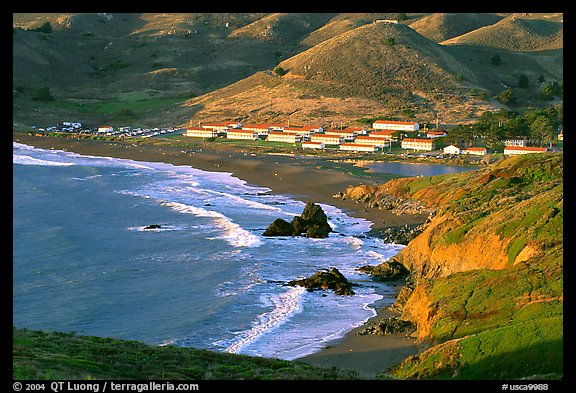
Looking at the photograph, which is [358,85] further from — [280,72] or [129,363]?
[129,363]

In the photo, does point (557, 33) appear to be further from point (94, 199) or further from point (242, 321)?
point (242, 321)

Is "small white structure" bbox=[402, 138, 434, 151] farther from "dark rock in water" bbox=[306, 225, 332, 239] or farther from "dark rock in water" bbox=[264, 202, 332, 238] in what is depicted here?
"dark rock in water" bbox=[306, 225, 332, 239]

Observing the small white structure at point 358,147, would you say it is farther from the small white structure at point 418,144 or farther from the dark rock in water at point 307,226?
the dark rock in water at point 307,226

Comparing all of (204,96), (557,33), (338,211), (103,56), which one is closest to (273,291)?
(338,211)

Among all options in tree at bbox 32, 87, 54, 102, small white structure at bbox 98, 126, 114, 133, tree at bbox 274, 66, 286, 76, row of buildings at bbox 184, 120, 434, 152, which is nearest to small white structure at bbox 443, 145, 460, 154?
row of buildings at bbox 184, 120, 434, 152

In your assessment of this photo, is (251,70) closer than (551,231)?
No

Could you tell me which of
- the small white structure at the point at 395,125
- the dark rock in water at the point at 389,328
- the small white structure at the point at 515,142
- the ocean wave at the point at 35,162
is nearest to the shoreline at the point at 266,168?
the ocean wave at the point at 35,162
